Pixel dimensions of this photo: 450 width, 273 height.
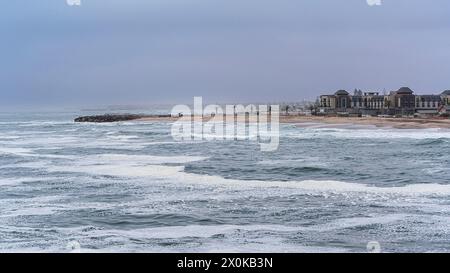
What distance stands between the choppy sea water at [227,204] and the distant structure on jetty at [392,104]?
54.7 meters

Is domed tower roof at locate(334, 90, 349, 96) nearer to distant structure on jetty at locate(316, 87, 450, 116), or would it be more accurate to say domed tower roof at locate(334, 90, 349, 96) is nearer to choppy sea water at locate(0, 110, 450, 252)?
distant structure on jetty at locate(316, 87, 450, 116)

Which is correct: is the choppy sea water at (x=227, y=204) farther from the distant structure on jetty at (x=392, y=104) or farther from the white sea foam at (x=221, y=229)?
the distant structure on jetty at (x=392, y=104)

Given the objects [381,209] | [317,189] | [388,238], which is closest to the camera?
[388,238]

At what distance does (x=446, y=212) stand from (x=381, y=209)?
1177mm

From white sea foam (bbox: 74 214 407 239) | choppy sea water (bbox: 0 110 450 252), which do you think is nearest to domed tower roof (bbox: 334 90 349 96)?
choppy sea water (bbox: 0 110 450 252)

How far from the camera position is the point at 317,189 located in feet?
46.8

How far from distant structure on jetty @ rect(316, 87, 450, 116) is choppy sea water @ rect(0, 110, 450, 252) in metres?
54.7

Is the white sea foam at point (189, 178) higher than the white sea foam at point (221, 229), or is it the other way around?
the white sea foam at point (221, 229)

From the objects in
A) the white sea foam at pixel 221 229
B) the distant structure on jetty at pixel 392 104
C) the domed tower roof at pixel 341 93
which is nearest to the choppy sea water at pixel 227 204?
the white sea foam at pixel 221 229

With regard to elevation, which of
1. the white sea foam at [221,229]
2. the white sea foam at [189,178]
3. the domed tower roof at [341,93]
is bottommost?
the white sea foam at [189,178]

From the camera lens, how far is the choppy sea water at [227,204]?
8.83 meters
